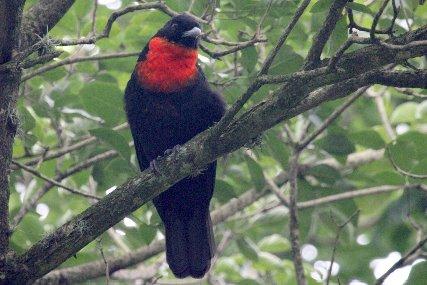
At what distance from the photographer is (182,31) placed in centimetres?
429

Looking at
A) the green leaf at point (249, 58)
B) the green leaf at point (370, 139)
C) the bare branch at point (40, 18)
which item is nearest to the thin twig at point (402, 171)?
the green leaf at point (370, 139)

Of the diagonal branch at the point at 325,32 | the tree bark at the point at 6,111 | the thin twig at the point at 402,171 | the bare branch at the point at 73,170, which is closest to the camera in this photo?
the diagonal branch at the point at 325,32

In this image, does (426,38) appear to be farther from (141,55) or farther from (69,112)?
(69,112)

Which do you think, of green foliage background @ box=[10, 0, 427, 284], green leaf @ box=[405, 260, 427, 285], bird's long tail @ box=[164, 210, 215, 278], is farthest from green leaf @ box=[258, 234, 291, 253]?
green leaf @ box=[405, 260, 427, 285]

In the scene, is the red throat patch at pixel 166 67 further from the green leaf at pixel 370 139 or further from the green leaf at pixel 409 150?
the green leaf at pixel 409 150

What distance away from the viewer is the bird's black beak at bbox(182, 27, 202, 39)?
165 inches

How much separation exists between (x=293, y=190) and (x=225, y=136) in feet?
3.29

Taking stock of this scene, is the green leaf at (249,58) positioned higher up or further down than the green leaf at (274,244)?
higher up

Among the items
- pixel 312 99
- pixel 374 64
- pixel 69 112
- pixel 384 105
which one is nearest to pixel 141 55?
pixel 69 112

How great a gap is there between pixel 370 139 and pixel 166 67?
3.82 feet

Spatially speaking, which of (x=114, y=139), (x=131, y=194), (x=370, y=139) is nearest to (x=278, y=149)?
(x=370, y=139)

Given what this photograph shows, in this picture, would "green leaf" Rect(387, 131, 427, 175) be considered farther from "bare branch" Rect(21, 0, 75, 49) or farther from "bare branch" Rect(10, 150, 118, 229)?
"bare branch" Rect(21, 0, 75, 49)

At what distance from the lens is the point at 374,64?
9.74ft

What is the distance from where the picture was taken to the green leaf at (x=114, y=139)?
154 inches
